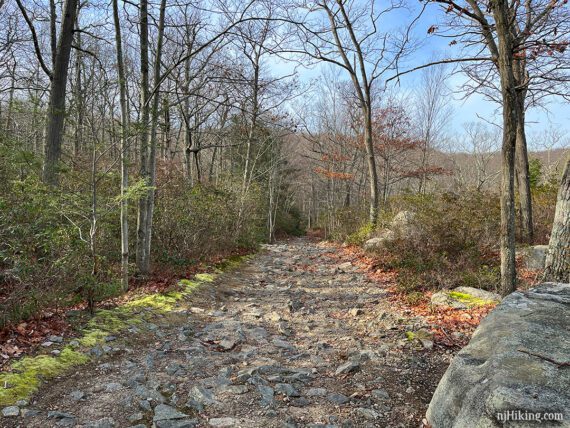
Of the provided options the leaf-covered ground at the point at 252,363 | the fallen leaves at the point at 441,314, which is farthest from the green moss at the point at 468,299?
the leaf-covered ground at the point at 252,363

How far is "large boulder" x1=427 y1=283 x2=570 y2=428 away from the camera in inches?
82.4

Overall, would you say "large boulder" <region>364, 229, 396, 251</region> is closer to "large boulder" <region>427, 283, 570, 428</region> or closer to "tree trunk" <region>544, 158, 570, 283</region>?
"tree trunk" <region>544, 158, 570, 283</region>

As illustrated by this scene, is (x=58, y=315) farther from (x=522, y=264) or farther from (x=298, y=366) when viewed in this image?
(x=522, y=264)

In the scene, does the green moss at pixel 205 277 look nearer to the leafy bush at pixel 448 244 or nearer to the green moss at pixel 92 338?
the green moss at pixel 92 338

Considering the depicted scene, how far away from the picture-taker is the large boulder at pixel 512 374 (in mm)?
2092

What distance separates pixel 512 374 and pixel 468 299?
3.92 metres

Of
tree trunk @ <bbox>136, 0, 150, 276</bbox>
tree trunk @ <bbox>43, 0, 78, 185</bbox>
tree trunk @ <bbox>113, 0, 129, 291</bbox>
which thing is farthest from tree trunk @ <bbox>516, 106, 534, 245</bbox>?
tree trunk @ <bbox>43, 0, 78, 185</bbox>

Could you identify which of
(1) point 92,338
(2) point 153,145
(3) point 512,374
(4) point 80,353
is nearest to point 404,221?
(2) point 153,145

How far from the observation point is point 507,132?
4.87m

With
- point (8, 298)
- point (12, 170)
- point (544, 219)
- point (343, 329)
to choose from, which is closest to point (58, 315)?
point (8, 298)

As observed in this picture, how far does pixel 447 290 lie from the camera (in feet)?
21.2

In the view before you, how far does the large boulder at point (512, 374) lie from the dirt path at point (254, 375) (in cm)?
63

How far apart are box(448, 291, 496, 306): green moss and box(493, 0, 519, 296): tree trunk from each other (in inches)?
25.6

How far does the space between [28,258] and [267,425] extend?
3.33m
